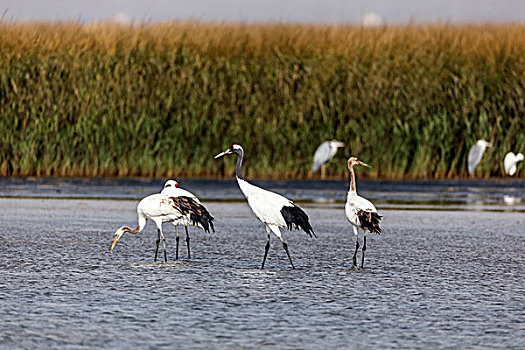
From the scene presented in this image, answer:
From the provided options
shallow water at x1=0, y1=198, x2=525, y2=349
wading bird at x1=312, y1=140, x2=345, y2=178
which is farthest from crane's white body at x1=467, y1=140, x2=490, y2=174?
shallow water at x1=0, y1=198, x2=525, y2=349

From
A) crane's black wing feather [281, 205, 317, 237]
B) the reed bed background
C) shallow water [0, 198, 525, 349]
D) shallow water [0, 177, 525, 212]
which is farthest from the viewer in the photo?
the reed bed background

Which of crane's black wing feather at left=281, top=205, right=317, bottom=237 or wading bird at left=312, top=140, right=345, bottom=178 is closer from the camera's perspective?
crane's black wing feather at left=281, top=205, right=317, bottom=237

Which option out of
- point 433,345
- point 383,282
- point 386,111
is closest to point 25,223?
point 383,282

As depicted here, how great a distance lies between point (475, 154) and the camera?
1938cm

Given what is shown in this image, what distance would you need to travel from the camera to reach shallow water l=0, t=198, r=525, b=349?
5957 millimetres

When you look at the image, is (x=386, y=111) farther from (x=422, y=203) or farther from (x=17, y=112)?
(x=17, y=112)

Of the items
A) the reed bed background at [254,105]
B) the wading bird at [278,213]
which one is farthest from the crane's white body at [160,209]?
the reed bed background at [254,105]

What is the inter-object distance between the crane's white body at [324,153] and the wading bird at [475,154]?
103 inches

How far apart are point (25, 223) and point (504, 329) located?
7826 millimetres

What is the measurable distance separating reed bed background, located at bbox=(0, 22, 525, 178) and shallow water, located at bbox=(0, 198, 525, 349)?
7182 millimetres

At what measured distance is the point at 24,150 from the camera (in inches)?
779

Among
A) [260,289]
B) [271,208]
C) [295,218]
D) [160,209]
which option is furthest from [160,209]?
[260,289]

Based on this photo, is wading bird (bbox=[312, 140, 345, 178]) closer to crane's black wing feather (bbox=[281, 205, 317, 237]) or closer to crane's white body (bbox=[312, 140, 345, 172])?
crane's white body (bbox=[312, 140, 345, 172])

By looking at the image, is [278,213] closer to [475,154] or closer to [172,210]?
[172,210]
